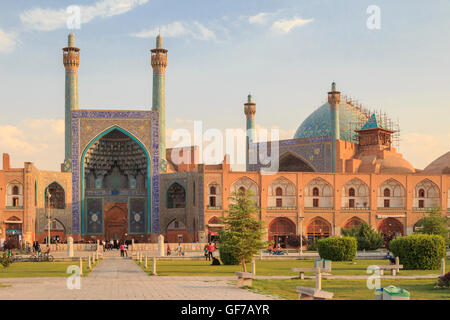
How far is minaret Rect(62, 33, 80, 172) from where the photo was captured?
4603cm

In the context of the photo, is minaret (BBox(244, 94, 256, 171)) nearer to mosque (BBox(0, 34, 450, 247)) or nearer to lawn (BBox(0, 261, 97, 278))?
mosque (BBox(0, 34, 450, 247))

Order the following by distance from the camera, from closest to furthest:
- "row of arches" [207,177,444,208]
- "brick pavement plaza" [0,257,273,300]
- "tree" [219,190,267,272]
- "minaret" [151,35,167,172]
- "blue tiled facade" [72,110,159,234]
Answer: "brick pavement plaza" [0,257,273,300] → "tree" [219,190,267,272] → "row of arches" [207,177,444,208] → "blue tiled facade" [72,110,159,234] → "minaret" [151,35,167,172]

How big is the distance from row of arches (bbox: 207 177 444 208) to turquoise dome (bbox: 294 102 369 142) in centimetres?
835

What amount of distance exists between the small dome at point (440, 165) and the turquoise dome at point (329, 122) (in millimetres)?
6782

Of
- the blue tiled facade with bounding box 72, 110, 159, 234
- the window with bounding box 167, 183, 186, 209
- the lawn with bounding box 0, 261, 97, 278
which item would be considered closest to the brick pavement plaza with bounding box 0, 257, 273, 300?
the lawn with bounding box 0, 261, 97, 278

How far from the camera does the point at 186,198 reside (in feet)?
150

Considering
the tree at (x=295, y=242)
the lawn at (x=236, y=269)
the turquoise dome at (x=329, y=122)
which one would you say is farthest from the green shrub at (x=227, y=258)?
the turquoise dome at (x=329, y=122)

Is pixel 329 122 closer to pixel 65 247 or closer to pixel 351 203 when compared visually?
pixel 351 203

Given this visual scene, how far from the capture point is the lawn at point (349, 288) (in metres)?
12.0

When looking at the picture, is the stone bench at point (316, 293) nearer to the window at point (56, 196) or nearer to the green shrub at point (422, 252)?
the green shrub at point (422, 252)

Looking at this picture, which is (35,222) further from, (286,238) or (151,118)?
(286,238)

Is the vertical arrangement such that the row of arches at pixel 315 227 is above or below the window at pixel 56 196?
below
